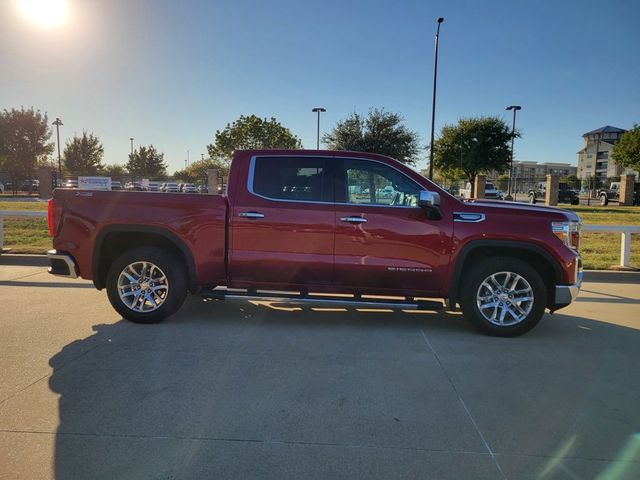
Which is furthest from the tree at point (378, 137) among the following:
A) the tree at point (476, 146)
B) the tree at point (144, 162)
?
the tree at point (144, 162)

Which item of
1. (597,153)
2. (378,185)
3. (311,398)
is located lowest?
(311,398)

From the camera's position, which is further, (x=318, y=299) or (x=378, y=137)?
(x=378, y=137)

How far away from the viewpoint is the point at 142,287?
5758 millimetres

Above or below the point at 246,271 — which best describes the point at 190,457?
below

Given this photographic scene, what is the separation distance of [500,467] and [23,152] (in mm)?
60929

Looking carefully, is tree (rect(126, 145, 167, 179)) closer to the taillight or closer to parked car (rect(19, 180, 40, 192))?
parked car (rect(19, 180, 40, 192))

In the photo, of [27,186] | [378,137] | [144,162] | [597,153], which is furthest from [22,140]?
[597,153]

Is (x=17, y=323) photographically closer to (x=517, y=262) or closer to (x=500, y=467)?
(x=500, y=467)

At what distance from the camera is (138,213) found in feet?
18.6

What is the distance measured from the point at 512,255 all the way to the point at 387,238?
4.79 feet

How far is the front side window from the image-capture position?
18.2 feet

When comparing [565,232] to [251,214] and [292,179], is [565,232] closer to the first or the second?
[292,179]

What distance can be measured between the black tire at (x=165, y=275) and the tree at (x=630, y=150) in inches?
1952

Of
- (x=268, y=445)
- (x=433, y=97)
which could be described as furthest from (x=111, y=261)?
(x=433, y=97)
